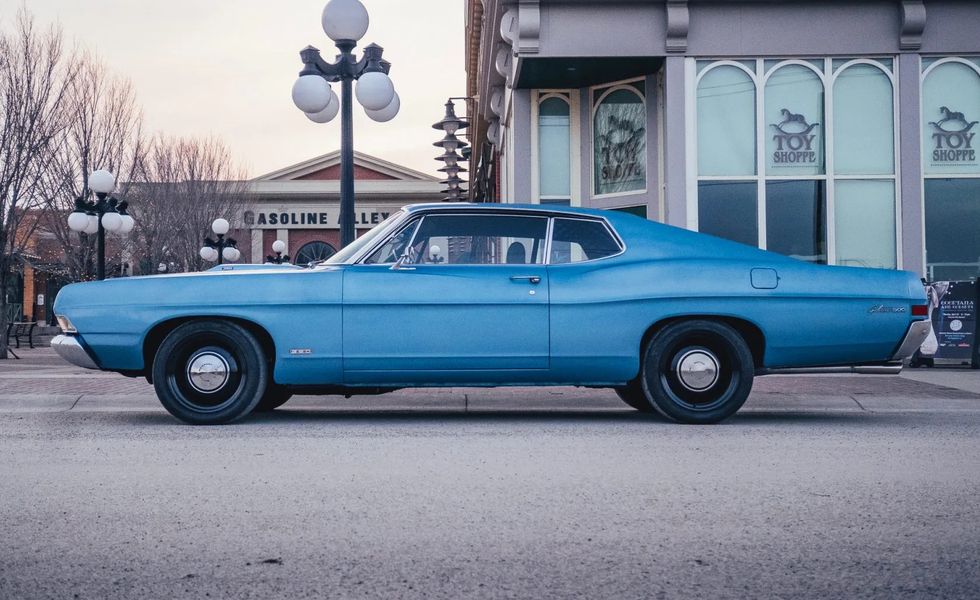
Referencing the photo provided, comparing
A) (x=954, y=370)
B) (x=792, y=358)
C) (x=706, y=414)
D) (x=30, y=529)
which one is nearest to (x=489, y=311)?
(x=706, y=414)

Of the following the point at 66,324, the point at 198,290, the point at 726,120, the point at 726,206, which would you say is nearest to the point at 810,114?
the point at 726,120

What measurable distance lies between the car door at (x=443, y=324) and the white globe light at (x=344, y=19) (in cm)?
507

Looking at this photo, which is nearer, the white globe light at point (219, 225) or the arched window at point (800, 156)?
→ the arched window at point (800, 156)

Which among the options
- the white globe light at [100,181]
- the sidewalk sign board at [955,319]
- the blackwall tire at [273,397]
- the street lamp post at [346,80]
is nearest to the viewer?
A: the blackwall tire at [273,397]

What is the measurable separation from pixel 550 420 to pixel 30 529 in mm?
3881

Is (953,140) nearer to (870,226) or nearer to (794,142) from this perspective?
(870,226)

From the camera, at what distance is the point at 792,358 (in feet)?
21.7

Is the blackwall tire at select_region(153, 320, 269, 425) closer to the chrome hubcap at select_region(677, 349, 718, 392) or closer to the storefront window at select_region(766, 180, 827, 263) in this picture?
the chrome hubcap at select_region(677, 349, 718, 392)

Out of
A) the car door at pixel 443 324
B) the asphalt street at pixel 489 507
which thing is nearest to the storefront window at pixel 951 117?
the asphalt street at pixel 489 507

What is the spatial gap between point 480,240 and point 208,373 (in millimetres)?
1991

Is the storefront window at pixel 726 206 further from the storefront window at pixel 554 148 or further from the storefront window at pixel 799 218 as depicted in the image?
the storefront window at pixel 554 148

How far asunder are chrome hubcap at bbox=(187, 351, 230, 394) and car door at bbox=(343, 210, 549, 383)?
0.81 m

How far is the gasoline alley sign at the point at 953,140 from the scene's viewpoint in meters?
14.8

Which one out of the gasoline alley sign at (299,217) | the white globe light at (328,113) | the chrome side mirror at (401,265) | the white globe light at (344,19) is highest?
the gasoline alley sign at (299,217)
